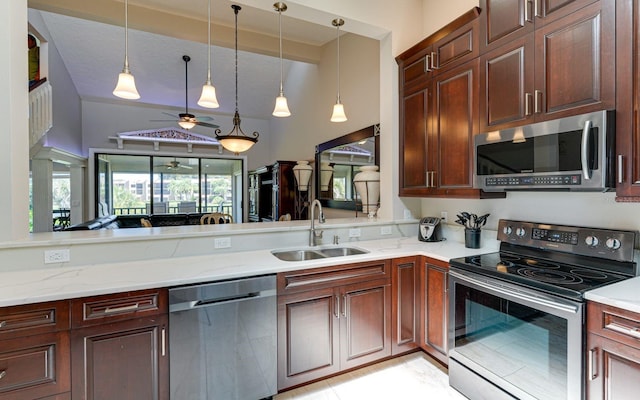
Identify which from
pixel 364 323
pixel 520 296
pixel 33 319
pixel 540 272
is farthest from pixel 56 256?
pixel 540 272

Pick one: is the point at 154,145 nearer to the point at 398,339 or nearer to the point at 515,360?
the point at 398,339

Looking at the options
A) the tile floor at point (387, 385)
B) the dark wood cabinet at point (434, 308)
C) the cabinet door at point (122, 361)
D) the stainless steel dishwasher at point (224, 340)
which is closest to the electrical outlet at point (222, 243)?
the stainless steel dishwasher at point (224, 340)

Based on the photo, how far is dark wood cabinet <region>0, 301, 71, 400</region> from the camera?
1.32 m

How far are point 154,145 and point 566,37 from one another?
297 inches

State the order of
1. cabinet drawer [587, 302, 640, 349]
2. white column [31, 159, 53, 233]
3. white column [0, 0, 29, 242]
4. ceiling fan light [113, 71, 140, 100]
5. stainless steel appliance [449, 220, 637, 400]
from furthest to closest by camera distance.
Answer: white column [31, 159, 53, 233]
ceiling fan light [113, 71, 140, 100]
white column [0, 0, 29, 242]
stainless steel appliance [449, 220, 637, 400]
cabinet drawer [587, 302, 640, 349]

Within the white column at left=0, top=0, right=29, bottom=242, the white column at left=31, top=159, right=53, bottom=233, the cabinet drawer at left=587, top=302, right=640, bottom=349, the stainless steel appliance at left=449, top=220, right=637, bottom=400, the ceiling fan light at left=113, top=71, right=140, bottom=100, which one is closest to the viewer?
the cabinet drawer at left=587, top=302, right=640, bottom=349

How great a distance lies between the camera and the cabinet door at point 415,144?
103 inches

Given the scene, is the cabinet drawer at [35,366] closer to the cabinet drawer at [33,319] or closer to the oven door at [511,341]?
the cabinet drawer at [33,319]

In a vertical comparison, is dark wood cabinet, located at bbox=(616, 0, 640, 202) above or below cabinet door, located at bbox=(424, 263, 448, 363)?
above

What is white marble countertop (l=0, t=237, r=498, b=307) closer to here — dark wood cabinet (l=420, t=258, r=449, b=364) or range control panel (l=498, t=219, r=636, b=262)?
dark wood cabinet (l=420, t=258, r=449, b=364)

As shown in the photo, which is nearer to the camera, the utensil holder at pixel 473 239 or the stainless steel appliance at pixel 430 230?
the utensil holder at pixel 473 239

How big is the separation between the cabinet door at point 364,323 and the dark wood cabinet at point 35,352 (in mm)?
1525

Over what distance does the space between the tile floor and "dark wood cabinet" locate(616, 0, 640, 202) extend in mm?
1603

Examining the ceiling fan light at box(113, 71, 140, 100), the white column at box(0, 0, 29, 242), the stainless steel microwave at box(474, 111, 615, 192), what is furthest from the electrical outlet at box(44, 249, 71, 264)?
the stainless steel microwave at box(474, 111, 615, 192)
